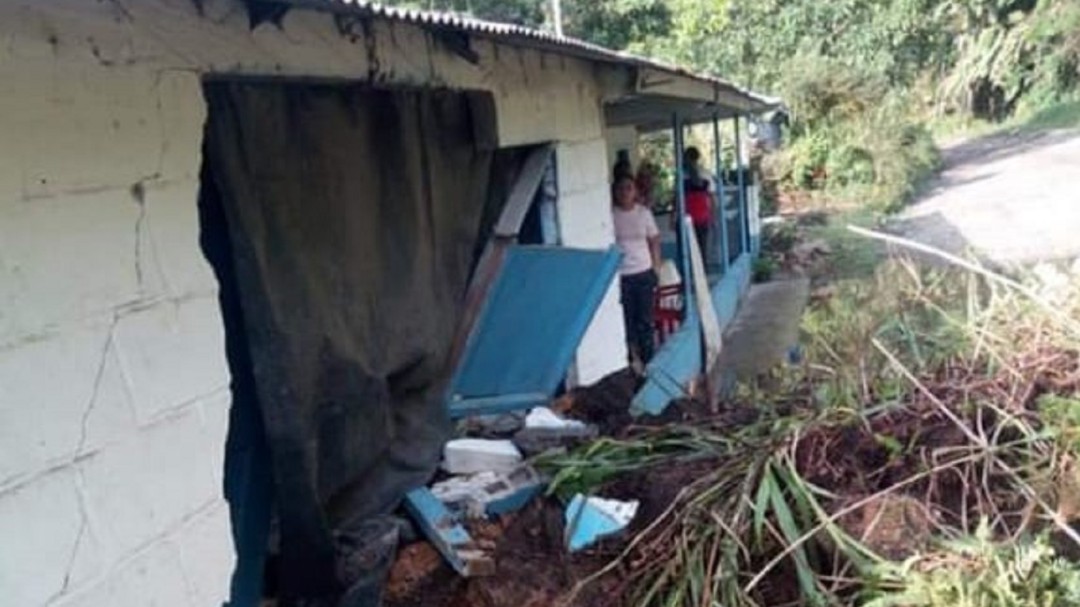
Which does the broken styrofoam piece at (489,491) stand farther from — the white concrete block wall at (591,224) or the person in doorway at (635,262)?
the person in doorway at (635,262)

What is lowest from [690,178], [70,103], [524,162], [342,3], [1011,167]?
[1011,167]

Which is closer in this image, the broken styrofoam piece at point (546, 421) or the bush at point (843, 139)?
the broken styrofoam piece at point (546, 421)

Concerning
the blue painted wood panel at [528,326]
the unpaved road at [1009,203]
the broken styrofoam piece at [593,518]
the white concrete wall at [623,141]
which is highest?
the white concrete wall at [623,141]

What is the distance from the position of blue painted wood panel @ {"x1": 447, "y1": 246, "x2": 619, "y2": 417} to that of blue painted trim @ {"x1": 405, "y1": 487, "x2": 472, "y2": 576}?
676 millimetres

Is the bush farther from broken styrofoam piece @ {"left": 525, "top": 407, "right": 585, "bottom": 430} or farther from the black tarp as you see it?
the black tarp

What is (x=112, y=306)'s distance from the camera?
2.88 metres

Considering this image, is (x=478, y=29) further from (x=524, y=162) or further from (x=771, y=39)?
(x=771, y=39)

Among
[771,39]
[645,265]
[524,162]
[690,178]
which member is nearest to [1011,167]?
[771,39]

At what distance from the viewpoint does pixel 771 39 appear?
1179 inches

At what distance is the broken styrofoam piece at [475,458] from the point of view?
4.66m

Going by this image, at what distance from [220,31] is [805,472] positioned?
2573 mm

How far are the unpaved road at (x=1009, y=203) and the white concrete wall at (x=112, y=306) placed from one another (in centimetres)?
985

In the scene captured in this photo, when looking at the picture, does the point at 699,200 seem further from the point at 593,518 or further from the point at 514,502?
the point at 593,518

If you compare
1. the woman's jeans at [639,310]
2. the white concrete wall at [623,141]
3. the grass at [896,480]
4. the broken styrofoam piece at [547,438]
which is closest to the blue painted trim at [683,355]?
the woman's jeans at [639,310]
